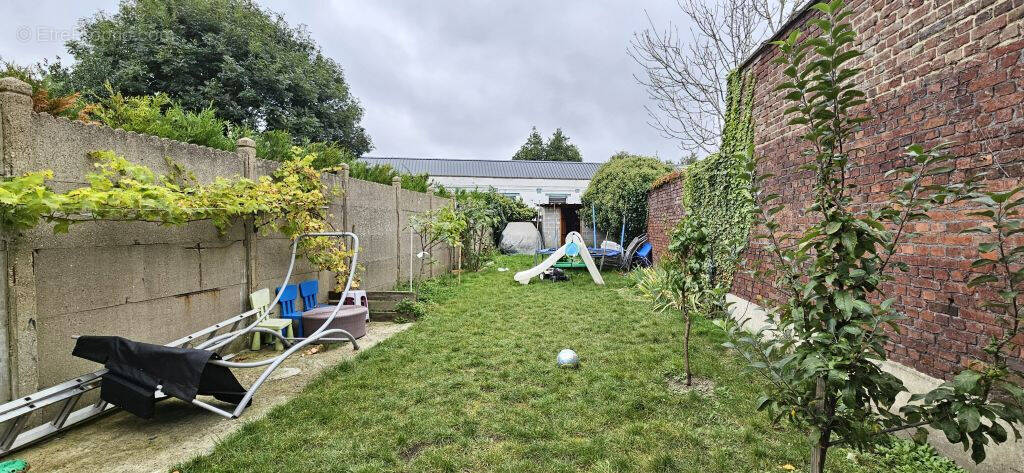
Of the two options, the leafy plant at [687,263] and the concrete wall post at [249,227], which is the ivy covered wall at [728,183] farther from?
the concrete wall post at [249,227]

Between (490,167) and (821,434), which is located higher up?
(490,167)

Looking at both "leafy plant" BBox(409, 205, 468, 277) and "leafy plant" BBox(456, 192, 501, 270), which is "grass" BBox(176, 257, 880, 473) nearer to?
"leafy plant" BBox(409, 205, 468, 277)

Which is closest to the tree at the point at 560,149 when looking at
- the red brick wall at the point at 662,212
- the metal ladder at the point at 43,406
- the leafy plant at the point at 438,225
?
the red brick wall at the point at 662,212

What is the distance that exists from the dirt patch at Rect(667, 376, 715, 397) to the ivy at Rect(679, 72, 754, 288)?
138 centimetres

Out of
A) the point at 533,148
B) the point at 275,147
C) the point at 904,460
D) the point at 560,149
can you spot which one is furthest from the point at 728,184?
the point at 533,148

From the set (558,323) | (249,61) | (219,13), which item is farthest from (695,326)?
(219,13)

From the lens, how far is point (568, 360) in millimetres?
3943

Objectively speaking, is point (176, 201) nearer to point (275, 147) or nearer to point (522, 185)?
point (275, 147)

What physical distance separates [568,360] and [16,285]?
11.9ft

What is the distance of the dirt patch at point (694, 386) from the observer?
132 inches

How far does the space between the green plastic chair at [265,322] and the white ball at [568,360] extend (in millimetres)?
2614

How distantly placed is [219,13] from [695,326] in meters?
18.1

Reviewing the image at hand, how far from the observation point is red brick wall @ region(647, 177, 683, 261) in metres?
8.38

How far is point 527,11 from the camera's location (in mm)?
10797
